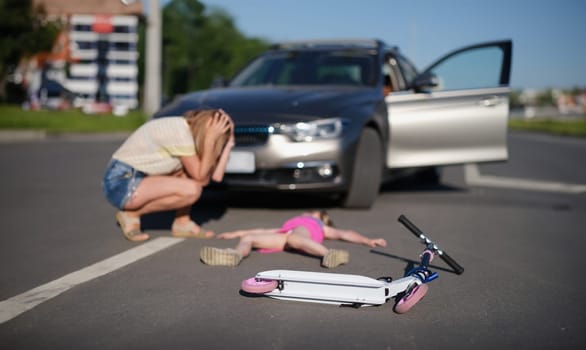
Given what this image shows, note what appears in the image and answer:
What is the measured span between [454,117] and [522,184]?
2815 millimetres

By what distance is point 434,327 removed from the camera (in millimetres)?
3537

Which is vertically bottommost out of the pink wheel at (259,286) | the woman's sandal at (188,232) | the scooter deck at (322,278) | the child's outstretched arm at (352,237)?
the woman's sandal at (188,232)

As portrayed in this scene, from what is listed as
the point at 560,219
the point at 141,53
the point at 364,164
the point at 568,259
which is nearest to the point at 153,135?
the point at 364,164

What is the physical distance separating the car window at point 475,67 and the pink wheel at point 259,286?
214 inches

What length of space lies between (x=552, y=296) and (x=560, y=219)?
3391 mm

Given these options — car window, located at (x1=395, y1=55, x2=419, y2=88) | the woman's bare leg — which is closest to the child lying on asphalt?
the woman's bare leg

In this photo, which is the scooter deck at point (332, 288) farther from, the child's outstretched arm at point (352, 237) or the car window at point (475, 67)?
the car window at point (475, 67)

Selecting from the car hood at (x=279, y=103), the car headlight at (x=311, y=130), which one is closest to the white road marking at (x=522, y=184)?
the car hood at (x=279, y=103)

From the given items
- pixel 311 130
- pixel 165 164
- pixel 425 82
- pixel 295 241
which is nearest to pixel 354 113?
pixel 311 130

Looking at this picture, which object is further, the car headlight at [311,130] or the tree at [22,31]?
the tree at [22,31]

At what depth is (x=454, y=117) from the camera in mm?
8523

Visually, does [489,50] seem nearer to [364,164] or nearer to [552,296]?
[364,164]

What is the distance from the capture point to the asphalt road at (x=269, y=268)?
334cm

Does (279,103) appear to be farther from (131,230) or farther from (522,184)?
(522,184)
